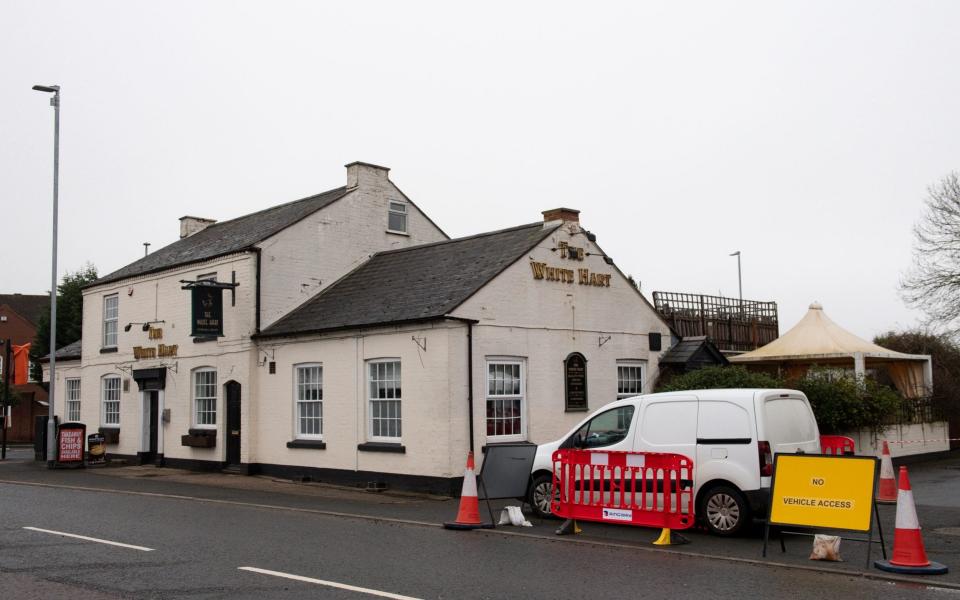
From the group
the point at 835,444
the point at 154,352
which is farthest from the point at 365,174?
the point at 835,444

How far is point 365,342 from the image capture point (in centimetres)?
1984

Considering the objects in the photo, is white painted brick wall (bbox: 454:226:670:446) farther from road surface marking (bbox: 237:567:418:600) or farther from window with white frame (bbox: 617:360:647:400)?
road surface marking (bbox: 237:567:418:600)

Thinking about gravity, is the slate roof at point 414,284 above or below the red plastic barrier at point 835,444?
above

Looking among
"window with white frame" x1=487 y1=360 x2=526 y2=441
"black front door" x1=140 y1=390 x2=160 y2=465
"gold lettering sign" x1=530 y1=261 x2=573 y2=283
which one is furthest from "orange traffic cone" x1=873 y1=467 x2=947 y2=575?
"black front door" x1=140 y1=390 x2=160 y2=465

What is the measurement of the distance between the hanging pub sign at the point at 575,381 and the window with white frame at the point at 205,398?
382 inches

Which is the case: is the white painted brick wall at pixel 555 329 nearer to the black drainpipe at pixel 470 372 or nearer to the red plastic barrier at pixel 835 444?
the black drainpipe at pixel 470 372

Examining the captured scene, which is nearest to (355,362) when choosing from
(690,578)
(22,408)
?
(690,578)

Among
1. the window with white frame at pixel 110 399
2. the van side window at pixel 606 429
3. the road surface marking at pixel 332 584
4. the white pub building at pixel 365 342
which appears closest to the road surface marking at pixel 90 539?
the road surface marking at pixel 332 584

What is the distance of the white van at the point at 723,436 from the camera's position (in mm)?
11922

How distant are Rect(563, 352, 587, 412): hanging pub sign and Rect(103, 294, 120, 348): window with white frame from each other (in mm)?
15477

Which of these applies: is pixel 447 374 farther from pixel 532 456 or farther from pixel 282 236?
pixel 282 236

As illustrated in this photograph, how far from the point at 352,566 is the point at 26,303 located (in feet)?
241

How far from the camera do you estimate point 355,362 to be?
20047mm

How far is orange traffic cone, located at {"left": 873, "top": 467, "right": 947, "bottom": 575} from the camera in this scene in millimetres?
9227
